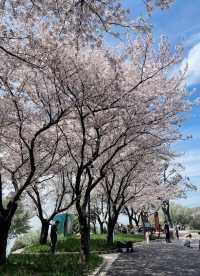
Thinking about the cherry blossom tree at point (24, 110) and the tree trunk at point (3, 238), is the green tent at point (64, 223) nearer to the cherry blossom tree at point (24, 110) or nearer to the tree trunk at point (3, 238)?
the cherry blossom tree at point (24, 110)

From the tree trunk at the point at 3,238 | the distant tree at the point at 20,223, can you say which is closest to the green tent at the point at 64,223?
the distant tree at the point at 20,223

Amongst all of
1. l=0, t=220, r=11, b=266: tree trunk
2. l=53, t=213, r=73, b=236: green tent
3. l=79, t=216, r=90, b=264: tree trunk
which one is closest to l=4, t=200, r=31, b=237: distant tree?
l=53, t=213, r=73, b=236: green tent

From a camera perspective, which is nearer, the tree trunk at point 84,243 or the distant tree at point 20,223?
the tree trunk at point 84,243

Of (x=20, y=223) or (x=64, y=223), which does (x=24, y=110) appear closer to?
(x=64, y=223)

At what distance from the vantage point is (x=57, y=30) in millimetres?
9500

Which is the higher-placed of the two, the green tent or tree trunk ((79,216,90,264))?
the green tent

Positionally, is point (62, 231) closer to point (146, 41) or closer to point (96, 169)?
point (96, 169)

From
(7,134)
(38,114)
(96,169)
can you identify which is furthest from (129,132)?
(96,169)

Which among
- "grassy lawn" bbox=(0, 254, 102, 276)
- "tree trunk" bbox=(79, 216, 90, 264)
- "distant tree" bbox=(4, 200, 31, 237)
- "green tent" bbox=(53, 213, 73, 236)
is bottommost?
"grassy lawn" bbox=(0, 254, 102, 276)

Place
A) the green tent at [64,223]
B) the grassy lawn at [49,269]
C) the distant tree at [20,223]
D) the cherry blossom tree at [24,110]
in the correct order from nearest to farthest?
the grassy lawn at [49,269] < the cherry blossom tree at [24,110] < the green tent at [64,223] < the distant tree at [20,223]

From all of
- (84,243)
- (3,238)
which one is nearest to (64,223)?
(84,243)

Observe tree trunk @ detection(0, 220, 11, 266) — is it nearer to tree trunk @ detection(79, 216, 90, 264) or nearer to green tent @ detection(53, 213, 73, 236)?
tree trunk @ detection(79, 216, 90, 264)

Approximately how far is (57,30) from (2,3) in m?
1.48

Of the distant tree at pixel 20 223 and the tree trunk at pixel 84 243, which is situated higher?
the distant tree at pixel 20 223
